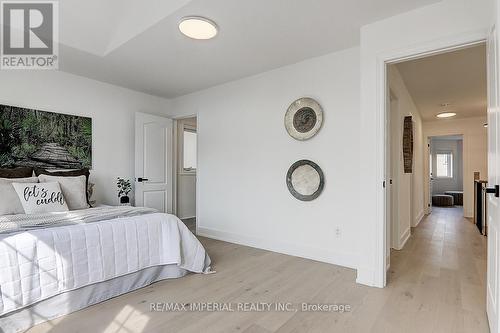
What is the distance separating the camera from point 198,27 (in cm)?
249

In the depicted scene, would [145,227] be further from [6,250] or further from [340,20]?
[340,20]

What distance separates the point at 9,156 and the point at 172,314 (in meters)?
2.89

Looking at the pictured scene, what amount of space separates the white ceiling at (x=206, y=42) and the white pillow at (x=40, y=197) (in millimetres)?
1552

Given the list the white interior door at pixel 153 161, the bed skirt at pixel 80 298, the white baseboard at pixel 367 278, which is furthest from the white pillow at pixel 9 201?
the white baseboard at pixel 367 278

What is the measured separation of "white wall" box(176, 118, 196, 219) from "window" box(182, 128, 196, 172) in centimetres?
14

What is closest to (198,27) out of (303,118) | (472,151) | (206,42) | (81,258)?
(206,42)

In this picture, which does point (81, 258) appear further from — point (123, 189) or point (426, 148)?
point (426, 148)

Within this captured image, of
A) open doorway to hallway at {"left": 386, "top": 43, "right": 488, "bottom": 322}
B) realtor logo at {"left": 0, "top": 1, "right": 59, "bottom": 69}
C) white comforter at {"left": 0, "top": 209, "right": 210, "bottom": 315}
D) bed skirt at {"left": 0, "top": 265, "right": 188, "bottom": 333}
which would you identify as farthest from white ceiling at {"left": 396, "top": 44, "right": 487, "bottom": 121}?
realtor logo at {"left": 0, "top": 1, "right": 59, "bottom": 69}

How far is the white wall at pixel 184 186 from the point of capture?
5625 millimetres

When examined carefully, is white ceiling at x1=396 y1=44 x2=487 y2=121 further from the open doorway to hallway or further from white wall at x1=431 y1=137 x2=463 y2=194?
white wall at x1=431 y1=137 x2=463 y2=194

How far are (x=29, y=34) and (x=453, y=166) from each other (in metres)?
11.7

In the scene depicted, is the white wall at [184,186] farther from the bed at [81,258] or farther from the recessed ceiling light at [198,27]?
the recessed ceiling light at [198,27]

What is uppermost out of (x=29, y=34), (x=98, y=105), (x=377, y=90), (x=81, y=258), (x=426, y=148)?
(x=29, y=34)

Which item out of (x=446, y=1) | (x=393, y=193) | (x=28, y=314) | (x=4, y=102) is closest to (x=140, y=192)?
(x=4, y=102)
